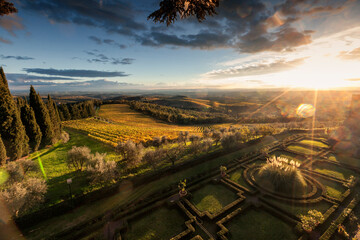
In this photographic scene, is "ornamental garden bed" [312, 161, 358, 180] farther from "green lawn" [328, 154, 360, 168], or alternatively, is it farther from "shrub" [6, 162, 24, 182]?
"shrub" [6, 162, 24, 182]

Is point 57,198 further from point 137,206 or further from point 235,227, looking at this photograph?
point 235,227

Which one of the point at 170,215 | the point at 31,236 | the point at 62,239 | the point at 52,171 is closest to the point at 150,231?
the point at 170,215

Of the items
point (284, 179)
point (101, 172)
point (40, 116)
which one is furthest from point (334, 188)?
point (40, 116)

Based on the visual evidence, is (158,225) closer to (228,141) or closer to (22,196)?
(22,196)

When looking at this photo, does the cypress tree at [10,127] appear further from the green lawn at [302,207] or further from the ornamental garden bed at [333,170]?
the ornamental garden bed at [333,170]

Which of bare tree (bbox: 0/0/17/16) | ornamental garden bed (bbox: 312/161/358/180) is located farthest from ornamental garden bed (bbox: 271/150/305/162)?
bare tree (bbox: 0/0/17/16)

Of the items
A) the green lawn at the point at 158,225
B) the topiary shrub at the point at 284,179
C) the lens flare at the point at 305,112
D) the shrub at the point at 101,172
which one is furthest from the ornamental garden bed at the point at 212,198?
the lens flare at the point at 305,112
